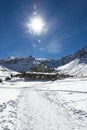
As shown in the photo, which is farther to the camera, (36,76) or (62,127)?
(36,76)

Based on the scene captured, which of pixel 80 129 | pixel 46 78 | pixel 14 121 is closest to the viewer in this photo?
pixel 80 129

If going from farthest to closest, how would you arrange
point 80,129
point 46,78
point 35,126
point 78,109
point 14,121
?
point 46,78
point 78,109
point 14,121
point 35,126
point 80,129

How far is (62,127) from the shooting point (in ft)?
31.0

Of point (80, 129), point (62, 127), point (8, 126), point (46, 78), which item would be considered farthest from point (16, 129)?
point (46, 78)

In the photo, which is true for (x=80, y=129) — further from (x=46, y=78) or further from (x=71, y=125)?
(x=46, y=78)

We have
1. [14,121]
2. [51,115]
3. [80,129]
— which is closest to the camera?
[80,129]

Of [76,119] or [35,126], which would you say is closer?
[35,126]

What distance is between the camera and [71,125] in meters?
9.77

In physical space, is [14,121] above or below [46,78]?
below

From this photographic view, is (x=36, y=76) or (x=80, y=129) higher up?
(x=36, y=76)

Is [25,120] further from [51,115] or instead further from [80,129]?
[80,129]

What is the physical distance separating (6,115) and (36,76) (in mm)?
69100

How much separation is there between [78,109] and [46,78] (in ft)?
214

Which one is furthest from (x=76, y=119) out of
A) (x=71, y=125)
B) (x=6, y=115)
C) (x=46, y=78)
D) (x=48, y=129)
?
(x=46, y=78)
